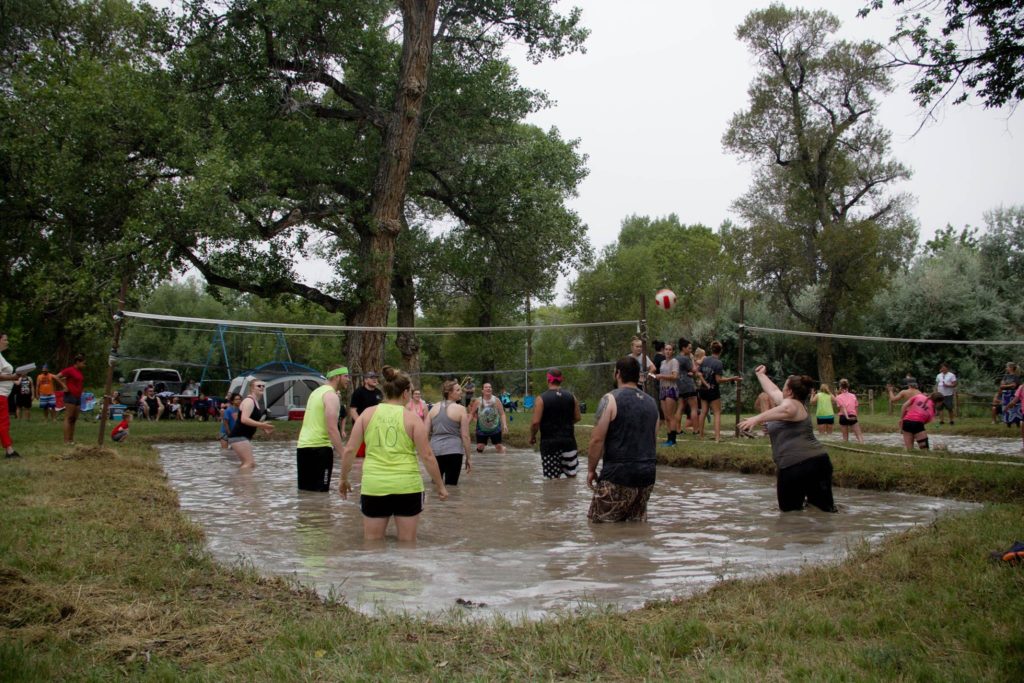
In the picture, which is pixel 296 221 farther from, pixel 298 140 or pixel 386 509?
pixel 386 509

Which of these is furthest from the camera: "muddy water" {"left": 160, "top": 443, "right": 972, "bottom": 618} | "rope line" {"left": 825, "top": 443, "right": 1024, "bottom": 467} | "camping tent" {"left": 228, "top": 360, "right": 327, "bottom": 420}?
"camping tent" {"left": 228, "top": 360, "right": 327, "bottom": 420}

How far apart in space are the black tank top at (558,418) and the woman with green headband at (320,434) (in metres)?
3.02

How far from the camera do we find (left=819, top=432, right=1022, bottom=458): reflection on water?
1652cm

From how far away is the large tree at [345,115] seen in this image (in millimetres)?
21844

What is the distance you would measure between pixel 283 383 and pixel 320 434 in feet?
75.5

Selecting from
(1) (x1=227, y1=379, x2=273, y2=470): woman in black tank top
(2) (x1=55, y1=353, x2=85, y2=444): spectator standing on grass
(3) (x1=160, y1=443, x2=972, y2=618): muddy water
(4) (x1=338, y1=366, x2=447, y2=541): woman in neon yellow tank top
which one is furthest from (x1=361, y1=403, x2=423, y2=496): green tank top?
(2) (x1=55, y1=353, x2=85, y2=444): spectator standing on grass

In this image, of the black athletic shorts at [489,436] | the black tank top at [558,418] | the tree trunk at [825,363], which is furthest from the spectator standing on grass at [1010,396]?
the tree trunk at [825,363]

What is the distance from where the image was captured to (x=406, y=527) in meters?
8.20

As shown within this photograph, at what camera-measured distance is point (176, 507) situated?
384 inches

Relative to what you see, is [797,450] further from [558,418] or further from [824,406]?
[824,406]

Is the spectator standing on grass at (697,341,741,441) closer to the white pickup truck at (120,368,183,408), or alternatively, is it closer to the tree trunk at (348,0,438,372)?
the tree trunk at (348,0,438,372)

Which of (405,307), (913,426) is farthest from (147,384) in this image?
(913,426)

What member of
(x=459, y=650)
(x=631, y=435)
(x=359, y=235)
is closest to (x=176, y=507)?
(x=631, y=435)

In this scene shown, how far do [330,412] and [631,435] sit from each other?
13.4 ft
